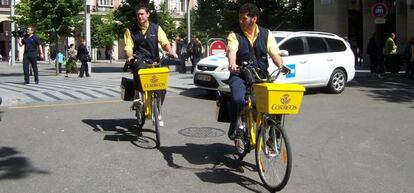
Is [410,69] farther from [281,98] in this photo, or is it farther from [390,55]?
[281,98]

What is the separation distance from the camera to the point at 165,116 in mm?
10070

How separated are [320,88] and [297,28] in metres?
23.8

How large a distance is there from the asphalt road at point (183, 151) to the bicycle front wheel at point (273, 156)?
17cm

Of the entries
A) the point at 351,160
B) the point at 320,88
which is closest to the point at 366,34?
the point at 320,88

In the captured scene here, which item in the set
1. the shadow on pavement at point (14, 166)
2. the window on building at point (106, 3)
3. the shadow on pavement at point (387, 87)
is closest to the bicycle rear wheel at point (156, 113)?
the shadow on pavement at point (14, 166)

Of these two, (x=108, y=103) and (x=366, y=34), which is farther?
(x=366, y=34)

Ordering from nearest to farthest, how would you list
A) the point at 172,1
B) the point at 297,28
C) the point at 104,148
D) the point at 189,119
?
1. the point at 104,148
2. the point at 189,119
3. the point at 297,28
4. the point at 172,1

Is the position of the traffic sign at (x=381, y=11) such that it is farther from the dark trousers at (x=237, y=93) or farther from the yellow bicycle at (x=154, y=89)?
the dark trousers at (x=237, y=93)

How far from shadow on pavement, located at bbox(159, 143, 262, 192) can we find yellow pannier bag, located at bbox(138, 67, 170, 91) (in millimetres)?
808

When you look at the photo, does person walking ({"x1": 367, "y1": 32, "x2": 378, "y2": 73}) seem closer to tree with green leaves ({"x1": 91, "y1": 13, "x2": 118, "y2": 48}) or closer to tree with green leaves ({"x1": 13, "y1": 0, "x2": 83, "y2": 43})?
tree with green leaves ({"x1": 13, "y1": 0, "x2": 83, "y2": 43})

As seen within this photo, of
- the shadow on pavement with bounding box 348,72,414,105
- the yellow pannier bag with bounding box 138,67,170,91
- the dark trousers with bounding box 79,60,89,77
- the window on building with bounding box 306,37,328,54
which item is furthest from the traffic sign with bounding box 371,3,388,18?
the yellow pannier bag with bounding box 138,67,170,91

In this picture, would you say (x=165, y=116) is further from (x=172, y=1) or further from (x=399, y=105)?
(x=172, y=1)

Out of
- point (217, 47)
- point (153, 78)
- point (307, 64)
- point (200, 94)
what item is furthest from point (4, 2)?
point (153, 78)

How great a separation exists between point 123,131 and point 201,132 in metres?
1.19
